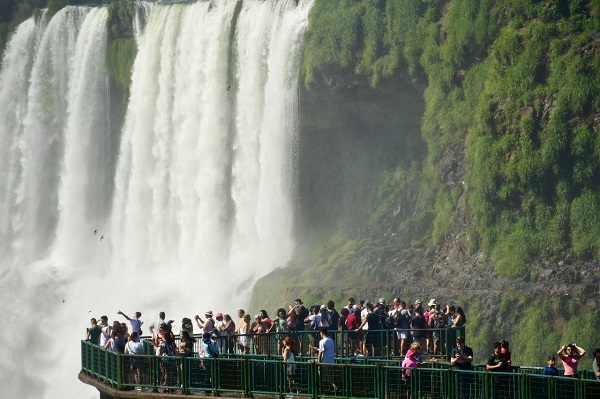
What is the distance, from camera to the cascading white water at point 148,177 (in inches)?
3145

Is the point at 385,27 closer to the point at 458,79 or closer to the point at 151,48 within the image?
the point at 458,79

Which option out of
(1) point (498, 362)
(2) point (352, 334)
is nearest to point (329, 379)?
(1) point (498, 362)

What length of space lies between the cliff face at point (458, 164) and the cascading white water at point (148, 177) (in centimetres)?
229

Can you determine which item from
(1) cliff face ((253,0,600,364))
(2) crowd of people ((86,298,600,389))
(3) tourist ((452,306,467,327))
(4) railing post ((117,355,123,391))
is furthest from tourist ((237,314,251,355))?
(1) cliff face ((253,0,600,364))

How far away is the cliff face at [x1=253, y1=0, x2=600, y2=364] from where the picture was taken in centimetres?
6506

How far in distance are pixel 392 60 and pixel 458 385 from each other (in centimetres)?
4271

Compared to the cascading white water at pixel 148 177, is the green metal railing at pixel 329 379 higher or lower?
lower

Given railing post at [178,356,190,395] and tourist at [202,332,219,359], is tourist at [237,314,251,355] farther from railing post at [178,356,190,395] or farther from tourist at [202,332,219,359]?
railing post at [178,356,190,395]

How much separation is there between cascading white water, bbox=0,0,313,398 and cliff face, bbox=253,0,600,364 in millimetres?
2285

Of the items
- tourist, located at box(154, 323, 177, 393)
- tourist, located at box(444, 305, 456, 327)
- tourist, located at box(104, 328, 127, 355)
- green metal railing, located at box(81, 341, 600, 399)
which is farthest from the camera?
tourist, located at box(444, 305, 456, 327)

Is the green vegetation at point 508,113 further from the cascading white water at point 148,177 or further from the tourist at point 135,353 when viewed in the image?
the tourist at point 135,353

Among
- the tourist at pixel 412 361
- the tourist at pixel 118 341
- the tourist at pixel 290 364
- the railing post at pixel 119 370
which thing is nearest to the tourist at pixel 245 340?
the tourist at pixel 118 341

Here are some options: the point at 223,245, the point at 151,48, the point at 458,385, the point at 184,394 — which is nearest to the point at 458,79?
the point at 223,245

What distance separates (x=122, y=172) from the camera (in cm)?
9119
